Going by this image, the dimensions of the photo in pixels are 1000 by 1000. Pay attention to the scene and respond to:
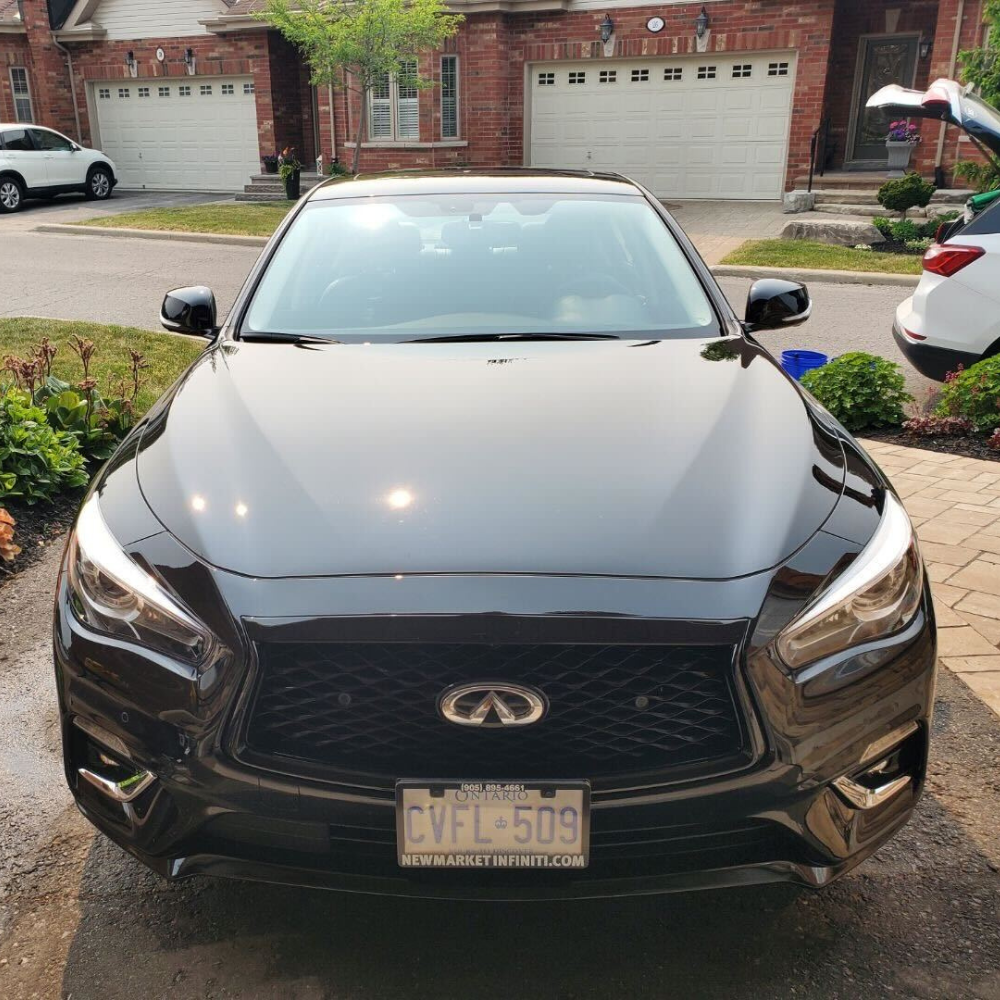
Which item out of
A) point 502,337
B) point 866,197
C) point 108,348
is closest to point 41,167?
point 108,348

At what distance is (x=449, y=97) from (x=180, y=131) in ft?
24.6

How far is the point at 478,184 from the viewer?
3.97m

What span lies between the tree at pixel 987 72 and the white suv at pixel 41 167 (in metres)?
17.0

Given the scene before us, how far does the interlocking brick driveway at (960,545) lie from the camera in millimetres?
3609

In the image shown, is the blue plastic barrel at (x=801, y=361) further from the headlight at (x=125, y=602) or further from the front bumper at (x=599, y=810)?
the headlight at (x=125, y=602)

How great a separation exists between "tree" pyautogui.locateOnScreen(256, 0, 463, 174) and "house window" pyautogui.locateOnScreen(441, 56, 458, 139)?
0.95m

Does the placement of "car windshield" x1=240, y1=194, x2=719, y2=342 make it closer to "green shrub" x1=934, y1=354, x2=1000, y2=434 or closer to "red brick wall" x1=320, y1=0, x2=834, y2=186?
"green shrub" x1=934, y1=354, x2=1000, y2=434

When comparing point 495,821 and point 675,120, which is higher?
point 675,120

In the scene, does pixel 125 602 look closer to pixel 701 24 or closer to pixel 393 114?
pixel 701 24

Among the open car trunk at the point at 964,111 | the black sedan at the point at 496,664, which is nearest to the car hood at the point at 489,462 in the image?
the black sedan at the point at 496,664

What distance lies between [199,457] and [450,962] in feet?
4.04

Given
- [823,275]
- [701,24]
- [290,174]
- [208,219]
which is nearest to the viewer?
[823,275]

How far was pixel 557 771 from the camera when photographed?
6.27 ft

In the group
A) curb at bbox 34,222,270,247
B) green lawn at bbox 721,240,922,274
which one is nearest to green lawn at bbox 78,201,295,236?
curb at bbox 34,222,270,247
